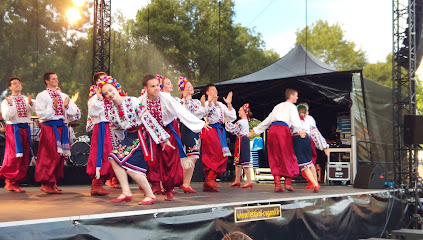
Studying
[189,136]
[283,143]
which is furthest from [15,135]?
[283,143]

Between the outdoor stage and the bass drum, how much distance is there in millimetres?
3121

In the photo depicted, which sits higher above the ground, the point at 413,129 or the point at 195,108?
the point at 195,108

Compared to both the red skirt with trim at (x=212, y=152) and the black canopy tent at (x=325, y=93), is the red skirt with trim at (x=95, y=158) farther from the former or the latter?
the black canopy tent at (x=325, y=93)

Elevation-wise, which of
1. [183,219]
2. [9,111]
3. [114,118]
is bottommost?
[183,219]

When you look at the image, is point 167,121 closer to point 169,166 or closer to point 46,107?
point 169,166

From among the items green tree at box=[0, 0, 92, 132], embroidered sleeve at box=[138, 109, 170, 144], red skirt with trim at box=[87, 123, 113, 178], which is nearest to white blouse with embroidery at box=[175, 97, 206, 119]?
red skirt with trim at box=[87, 123, 113, 178]

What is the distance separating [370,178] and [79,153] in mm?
4664

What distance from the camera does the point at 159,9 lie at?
66.2 ft

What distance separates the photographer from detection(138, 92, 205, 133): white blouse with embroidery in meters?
4.59

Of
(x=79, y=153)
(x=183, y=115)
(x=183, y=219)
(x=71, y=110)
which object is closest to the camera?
(x=183, y=219)

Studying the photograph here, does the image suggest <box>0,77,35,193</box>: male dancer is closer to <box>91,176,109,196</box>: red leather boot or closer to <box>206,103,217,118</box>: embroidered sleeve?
<box>91,176,109,196</box>: red leather boot

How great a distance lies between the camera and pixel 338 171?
28.1ft

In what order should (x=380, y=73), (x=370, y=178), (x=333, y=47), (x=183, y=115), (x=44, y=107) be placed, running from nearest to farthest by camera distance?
(x=183, y=115), (x=44, y=107), (x=370, y=178), (x=380, y=73), (x=333, y=47)

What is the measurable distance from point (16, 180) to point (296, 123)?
11.9ft
